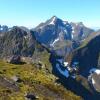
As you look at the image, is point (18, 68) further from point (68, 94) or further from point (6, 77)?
point (68, 94)

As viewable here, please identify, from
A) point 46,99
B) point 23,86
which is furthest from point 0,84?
point 46,99

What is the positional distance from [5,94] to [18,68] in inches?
965

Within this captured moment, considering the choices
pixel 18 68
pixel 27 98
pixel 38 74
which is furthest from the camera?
pixel 18 68

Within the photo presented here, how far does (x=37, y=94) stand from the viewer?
55281mm

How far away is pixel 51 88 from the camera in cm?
6212

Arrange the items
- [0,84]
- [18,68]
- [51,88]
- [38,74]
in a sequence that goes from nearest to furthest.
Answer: [0,84], [51,88], [38,74], [18,68]

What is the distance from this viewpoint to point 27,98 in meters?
50.1

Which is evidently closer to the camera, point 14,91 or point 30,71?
point 14,91

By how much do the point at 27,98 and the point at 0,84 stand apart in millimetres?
9531

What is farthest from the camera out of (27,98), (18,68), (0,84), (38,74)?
(18,68)

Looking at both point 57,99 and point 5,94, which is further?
point 57,99

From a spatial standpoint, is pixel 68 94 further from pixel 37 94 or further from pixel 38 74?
pixel 38 74

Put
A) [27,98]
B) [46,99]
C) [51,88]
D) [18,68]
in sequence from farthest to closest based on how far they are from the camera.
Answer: [18,68]
[51,88]
[46,99]
[27,98]

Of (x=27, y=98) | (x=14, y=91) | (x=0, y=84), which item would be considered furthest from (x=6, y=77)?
(x=27, y=98)
